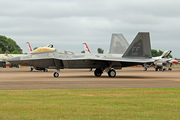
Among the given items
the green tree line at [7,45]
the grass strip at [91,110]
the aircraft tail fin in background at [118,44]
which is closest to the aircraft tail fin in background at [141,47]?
the aircraft tail fin in background at [118,44]

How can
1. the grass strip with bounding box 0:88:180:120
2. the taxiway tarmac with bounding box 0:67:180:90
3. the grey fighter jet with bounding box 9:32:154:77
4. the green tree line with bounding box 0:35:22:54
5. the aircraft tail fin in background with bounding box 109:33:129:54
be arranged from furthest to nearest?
1. the green tree line with bounding box 0:35:22:54
2. the aircraft tail fin in background with bounding box 109:33:129:54
3. the grey fighter jet with bounding box 9:32:154:77
4. the taxiway tarmac with bounding box 0:67:180:90
5. the grass strip with bounding box 0:88:180:120

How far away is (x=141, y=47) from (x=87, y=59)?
17.1 ft

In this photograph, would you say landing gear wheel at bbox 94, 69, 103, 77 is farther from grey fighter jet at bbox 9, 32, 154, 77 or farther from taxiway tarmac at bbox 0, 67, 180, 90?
taxiway tarmac at bbox 0, 67, 180, 90

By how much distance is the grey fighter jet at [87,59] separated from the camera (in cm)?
2292

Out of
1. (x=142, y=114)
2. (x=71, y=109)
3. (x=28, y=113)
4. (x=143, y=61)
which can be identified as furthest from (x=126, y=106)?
(x=143, y=61)

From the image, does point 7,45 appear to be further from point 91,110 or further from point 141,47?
point 91,110

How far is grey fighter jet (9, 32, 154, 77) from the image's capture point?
22922 mm

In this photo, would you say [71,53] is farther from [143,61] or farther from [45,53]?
[143,61]

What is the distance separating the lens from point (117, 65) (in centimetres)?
2383

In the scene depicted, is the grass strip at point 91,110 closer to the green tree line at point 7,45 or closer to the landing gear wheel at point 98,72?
the landing gear wheel at point 98,72

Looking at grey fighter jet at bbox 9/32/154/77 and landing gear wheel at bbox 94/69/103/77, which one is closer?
grey fighter jet at bbox 9/32/154/77

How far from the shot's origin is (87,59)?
910 inches

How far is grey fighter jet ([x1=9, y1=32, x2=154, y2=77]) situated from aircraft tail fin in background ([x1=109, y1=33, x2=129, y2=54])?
6.53m

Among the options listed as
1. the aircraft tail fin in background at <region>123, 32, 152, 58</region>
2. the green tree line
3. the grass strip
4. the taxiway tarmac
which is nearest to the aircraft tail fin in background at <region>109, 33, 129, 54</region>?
the aircraft tail fin in background at <region>123, 32, 152, 58</region>
